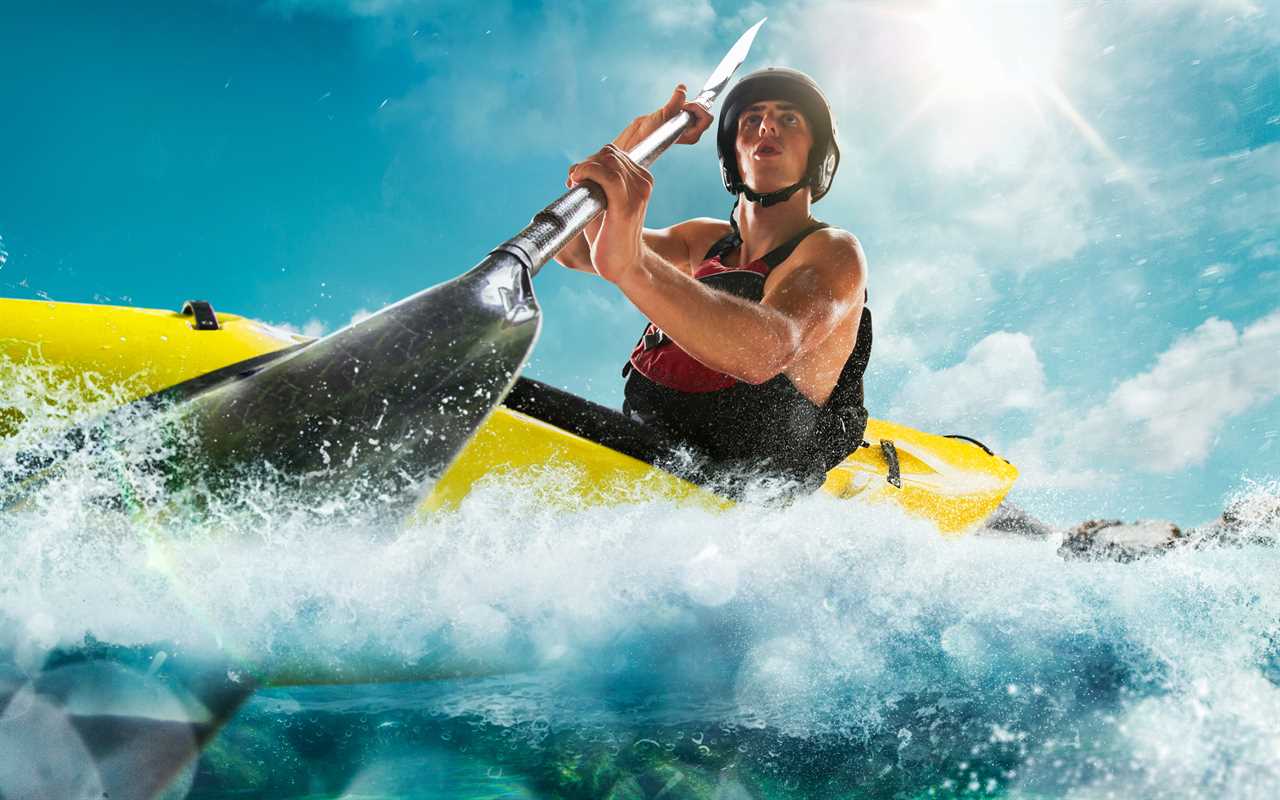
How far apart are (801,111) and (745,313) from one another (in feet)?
4.10

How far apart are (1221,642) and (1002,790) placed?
115 cm

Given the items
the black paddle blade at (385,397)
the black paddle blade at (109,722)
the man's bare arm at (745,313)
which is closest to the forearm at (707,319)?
the man's bare arm at (745,313)

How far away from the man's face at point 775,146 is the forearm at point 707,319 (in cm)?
96

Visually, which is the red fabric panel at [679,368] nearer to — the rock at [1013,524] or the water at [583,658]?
the water at [583,658]

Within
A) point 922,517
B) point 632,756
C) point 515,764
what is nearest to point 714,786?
→ point 632,756

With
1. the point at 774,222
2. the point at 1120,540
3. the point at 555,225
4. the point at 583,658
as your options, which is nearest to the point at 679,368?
the point at 774,222

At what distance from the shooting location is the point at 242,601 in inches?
68.4

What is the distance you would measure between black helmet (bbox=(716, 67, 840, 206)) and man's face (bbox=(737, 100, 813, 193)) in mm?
24

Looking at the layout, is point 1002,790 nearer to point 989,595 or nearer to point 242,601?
point 989,595

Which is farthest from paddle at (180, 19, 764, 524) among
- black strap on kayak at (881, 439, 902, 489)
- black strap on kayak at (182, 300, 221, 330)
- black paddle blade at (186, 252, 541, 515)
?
black strap on kayak at (881, 439, 902, 489)

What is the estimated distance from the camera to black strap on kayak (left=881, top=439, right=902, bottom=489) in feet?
9.18

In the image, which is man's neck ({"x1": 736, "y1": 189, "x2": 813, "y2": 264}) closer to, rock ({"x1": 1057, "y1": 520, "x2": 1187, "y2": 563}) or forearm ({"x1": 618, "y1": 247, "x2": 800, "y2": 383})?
forearm ({"x1": 618, "y1": 247, "x2": 800, "y2": 383})

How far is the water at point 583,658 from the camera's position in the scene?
1.60m

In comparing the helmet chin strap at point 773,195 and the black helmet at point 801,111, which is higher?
the black helmet at point 801,111
